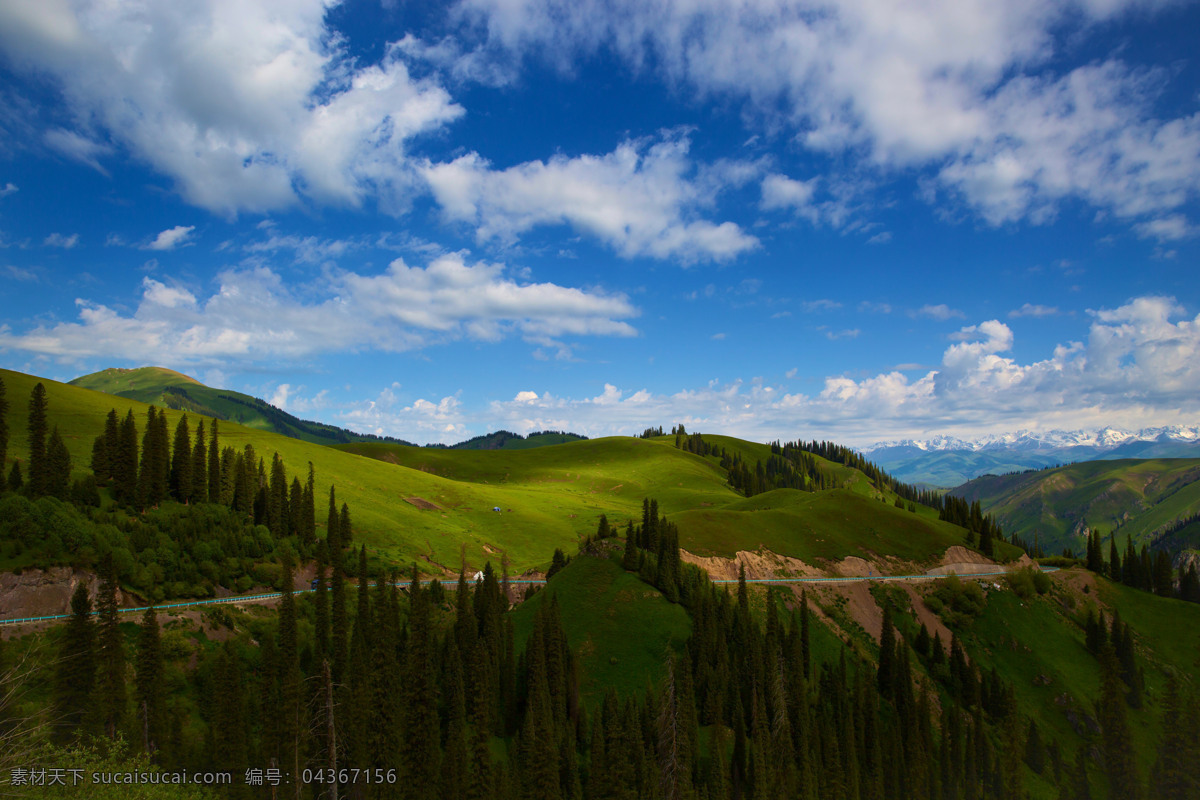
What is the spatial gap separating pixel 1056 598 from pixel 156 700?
18456cm

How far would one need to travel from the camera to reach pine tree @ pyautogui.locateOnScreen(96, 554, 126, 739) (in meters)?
62.2

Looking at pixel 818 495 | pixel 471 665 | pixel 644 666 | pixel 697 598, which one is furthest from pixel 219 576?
pixel 818 495

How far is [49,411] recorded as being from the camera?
152 m

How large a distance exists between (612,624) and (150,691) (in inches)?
2448

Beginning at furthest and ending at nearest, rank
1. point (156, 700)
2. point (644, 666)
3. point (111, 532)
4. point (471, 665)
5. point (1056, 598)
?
point (1056, 598) → point (111, 532) → point (644, 666) → point (471, 665) → point (156, 700)

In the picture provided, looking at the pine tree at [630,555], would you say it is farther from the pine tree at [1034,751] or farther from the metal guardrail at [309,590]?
the pine tree at [1034,751]

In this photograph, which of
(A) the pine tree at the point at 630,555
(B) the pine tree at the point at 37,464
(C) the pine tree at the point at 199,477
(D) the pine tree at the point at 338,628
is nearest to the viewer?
(D) the pine tree at the point at 338,628

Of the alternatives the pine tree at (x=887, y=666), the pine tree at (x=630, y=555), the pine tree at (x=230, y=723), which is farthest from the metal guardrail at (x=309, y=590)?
the pine tree at (x=630, y=555)

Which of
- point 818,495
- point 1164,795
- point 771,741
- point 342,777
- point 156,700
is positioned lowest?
point 1164,795

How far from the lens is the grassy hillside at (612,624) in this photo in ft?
295

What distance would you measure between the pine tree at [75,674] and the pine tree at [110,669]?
3.42 ft

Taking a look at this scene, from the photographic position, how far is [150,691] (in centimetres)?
6650

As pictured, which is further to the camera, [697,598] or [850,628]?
[850,628]

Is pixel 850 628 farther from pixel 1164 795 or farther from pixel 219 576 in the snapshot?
pixel 219 576
